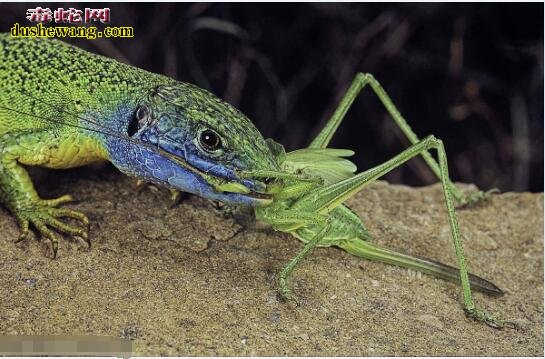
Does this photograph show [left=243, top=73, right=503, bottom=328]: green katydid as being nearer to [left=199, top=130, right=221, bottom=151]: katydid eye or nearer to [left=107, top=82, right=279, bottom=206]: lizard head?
[left=107, top=82, right=279, bottom=206]: lizard head

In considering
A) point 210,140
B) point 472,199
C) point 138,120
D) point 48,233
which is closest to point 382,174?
point 210,140

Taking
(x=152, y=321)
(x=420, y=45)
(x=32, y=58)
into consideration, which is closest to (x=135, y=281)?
(x=152, y=321)

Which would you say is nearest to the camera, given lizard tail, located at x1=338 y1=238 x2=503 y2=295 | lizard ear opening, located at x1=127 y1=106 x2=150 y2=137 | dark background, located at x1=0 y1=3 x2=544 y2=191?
lizard ear opening, located at x1=127 y1=106 x2=150 y2=137

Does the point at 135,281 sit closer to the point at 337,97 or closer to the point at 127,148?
the point at 127,148

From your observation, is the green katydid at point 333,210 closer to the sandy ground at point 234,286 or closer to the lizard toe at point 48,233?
the sandy ground at point 234,286

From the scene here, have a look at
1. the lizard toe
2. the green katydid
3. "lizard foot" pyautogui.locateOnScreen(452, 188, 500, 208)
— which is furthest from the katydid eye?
"lizard foot" pyautogui.locateOnScreen(452, 188, 500, 208)

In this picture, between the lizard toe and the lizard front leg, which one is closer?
the lizard toe

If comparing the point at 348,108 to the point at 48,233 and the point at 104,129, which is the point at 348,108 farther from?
the point at 48,233

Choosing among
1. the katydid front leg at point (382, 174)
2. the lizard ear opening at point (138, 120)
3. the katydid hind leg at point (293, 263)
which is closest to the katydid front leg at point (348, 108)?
the katydid front leg at point (382, 174)
